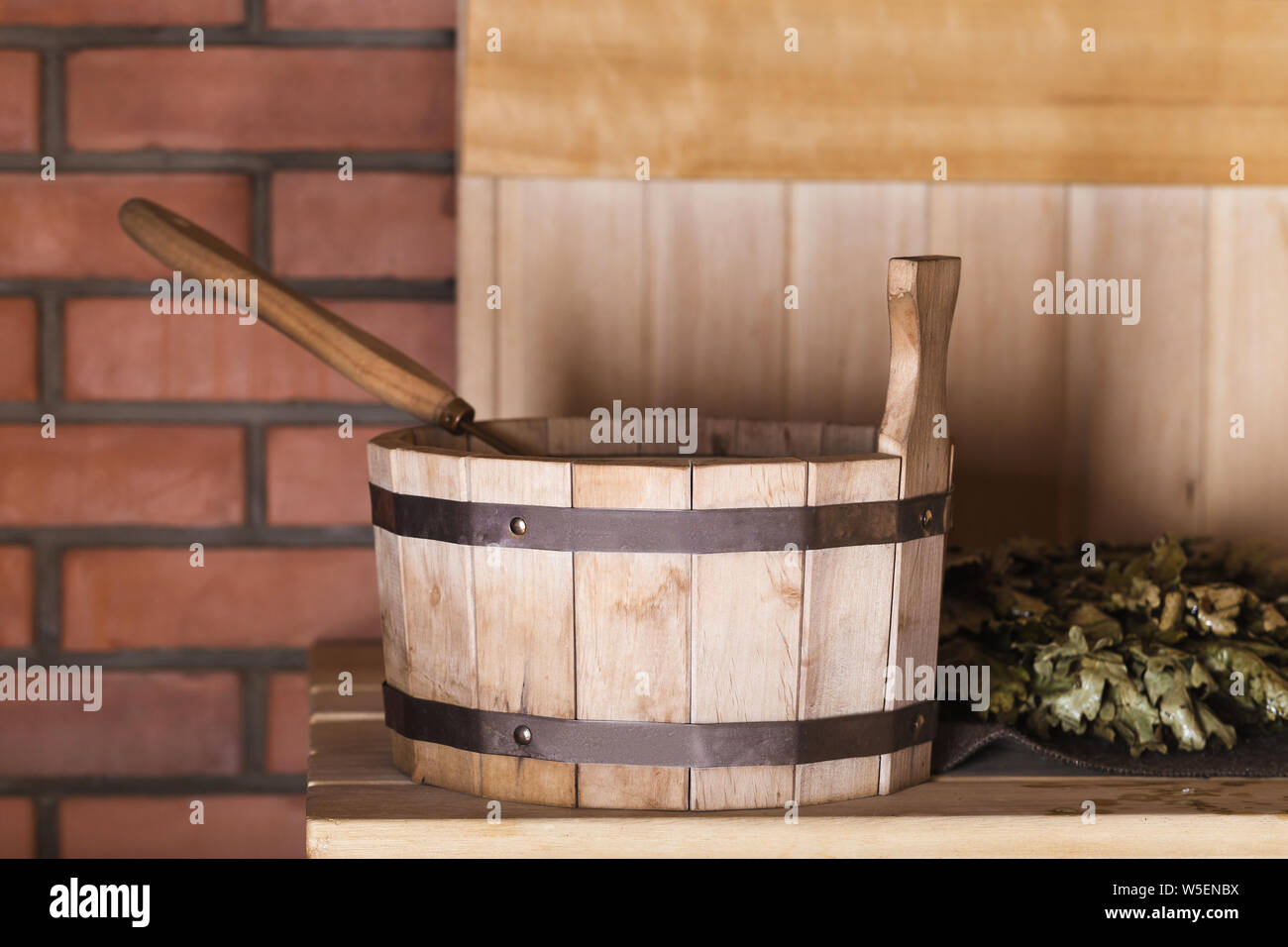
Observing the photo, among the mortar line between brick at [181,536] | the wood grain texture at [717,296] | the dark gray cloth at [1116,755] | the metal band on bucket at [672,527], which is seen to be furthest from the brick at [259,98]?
the dark gray cloth at [1116,755]

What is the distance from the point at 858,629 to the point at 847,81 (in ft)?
2.35

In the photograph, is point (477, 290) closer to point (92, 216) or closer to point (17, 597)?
point (92, 216)

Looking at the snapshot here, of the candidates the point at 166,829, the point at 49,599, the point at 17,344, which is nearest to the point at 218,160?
the point at 17,344

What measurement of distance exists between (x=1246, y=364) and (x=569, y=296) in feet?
2.41

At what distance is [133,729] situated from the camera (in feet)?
4.70

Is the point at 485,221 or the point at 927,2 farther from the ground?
the point at 927,2

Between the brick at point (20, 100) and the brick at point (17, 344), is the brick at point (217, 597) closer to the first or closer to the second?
the brick at point (17, 344)

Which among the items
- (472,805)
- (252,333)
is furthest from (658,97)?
(472,805)

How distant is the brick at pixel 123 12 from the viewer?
1370mm

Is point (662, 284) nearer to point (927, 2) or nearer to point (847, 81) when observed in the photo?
point (847, 81)

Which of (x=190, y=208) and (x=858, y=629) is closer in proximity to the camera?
(x=858, y=629)

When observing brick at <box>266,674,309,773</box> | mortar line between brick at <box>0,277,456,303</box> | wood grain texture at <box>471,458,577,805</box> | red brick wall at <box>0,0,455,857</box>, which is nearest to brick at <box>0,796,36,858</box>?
red brick wall at <box>0,0,455,857</box>

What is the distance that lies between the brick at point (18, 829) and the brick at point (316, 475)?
0.40 metres

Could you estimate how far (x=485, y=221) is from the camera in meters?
1.39
